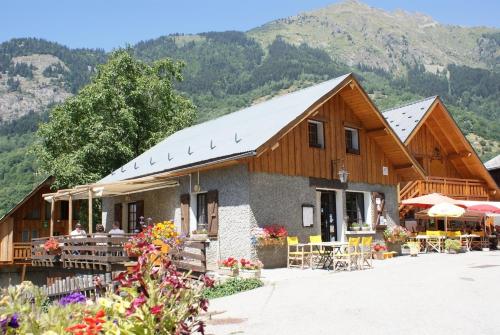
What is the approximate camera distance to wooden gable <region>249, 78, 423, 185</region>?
1563 centimetres

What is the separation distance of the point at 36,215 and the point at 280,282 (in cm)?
2530

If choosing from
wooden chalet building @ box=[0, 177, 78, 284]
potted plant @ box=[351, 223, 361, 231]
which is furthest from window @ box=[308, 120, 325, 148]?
wooden chalet building @ box=[0, 177, 78, 284]

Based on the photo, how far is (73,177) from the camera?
90.7 feet

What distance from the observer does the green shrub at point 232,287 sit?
11008 mm

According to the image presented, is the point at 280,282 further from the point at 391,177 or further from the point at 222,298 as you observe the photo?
the point at 391,177

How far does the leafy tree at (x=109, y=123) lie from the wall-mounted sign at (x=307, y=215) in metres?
14.9

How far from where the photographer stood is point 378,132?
60.4 feet

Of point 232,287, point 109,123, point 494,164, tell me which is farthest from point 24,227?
point 494,164

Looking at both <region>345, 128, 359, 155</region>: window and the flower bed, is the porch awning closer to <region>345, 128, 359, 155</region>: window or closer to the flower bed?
<region>345, 128, 359, 155</region>: window

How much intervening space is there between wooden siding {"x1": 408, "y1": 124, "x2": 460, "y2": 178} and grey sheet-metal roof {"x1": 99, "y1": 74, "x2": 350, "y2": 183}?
9834 mm

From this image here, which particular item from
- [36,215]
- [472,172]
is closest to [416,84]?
[472,172]

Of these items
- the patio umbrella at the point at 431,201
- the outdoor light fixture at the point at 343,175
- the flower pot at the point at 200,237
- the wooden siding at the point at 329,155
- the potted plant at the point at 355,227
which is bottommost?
the flower pot at the point at 200,237

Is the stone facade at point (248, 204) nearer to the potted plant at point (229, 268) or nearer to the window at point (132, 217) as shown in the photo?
the potted plant at point (229, 268)

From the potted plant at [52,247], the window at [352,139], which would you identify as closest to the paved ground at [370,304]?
the window at [352,139]
